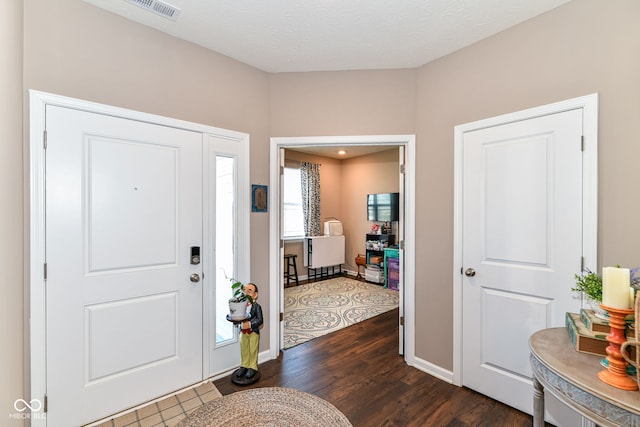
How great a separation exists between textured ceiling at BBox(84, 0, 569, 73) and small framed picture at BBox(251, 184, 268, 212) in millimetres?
1167

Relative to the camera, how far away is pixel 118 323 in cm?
200

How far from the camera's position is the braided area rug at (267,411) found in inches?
69.8

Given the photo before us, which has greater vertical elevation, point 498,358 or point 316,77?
point 316,77

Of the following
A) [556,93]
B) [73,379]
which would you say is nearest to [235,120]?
[73,379]

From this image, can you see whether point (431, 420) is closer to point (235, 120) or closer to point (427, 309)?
point (427, 309)

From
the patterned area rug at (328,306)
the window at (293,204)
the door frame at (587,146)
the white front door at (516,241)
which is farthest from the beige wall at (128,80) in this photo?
the window at (293,204)

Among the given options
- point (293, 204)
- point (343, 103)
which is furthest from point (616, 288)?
point (293, 204)

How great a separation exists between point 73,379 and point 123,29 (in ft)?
7.88

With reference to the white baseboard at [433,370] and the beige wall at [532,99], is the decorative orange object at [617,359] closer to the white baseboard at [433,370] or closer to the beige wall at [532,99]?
the beige wall at [532,99]

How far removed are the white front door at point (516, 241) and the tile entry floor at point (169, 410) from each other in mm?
2115

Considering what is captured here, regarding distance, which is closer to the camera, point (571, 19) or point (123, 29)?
point (571, 19)

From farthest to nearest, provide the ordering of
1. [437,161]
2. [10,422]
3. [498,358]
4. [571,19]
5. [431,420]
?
[437,161], [498,358], [431,420], [571,19], [10,422]

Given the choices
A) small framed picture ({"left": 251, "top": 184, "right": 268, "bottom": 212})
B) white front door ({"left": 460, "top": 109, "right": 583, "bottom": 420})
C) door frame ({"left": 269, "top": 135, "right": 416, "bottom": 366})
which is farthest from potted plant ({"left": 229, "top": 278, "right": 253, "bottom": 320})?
white front door ({"left": 460, "top": 109, "right": 583, "bottom": 420})

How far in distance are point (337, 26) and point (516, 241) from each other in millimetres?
2066
